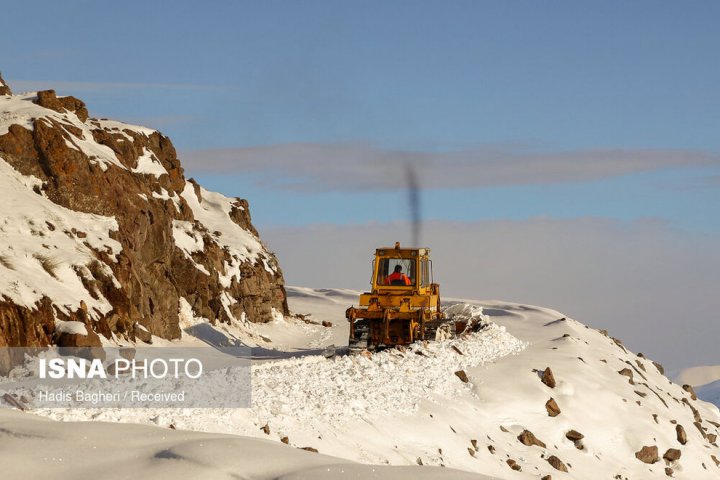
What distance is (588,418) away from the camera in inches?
830

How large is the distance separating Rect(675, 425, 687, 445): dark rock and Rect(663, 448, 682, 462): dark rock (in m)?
1.14

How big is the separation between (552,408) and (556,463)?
266 cm

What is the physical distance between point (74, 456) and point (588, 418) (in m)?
14.3

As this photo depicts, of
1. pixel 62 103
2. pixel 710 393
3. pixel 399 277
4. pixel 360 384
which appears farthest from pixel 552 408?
pixel 710 393

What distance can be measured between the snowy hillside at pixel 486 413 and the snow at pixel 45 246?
5.70 m

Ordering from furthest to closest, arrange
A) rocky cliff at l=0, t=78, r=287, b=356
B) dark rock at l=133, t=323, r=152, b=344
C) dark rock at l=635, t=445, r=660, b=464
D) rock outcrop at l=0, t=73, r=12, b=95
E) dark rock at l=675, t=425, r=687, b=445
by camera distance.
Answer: rock outcrop at l=0, t=73, r=12, b=95, dark rock at l=133, t=323, r=152, b=344, rocky cliff at l=0, t=78, r=287, b=356, dark rock at l=675, t=425, r=687, b=445, dark rock at l=635, t=445, r=660, b=464

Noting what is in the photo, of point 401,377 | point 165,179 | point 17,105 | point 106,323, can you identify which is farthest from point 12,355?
point 165,179

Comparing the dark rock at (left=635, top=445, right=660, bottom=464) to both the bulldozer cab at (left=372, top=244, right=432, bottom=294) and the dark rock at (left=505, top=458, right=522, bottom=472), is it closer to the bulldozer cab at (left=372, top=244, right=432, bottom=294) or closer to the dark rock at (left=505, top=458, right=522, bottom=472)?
the dark rock at (left=505, top=458, right=522, bottom=472)

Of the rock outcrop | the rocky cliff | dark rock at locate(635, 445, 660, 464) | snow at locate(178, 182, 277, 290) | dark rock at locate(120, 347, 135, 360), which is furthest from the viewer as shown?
snow at locate(178, 182, 277, 290)

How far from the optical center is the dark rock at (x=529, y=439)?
18608 mm

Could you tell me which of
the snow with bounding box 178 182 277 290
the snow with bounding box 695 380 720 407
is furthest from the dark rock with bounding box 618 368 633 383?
the snow with bounding box 695 380 720 407

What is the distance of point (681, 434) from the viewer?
2245 centimetres

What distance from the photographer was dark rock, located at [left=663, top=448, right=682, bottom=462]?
68.8 ft

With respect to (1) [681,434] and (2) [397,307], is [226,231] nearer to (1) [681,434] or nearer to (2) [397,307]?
(2) [397,307]
